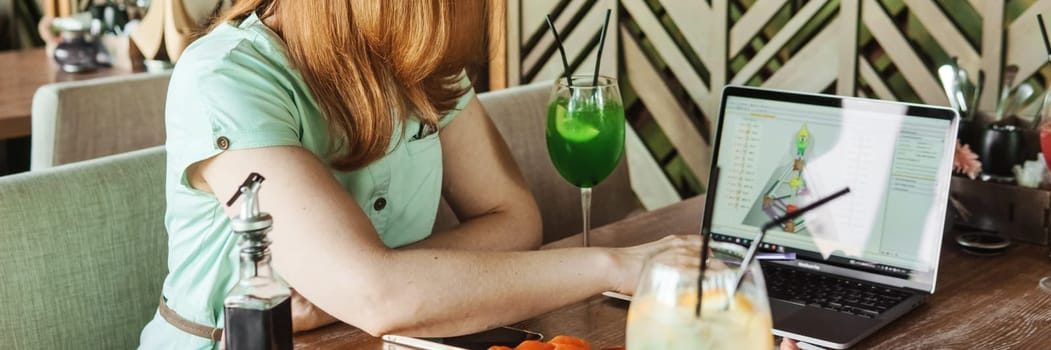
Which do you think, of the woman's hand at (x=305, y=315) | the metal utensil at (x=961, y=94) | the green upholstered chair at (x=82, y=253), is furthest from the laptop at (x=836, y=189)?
the green upholstered chair at (x=82, y=253)

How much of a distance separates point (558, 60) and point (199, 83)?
1.95 meters

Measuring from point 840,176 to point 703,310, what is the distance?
760mm

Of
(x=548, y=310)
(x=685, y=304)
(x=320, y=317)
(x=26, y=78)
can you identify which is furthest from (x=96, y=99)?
(x=685, y=304)

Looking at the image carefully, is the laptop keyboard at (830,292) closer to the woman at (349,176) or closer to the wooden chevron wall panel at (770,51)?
the woman at (349,176)

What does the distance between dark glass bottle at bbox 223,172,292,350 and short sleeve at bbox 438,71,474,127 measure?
0.74 m

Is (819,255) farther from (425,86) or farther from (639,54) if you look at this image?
(639,54)

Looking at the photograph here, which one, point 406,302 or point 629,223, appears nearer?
point 406,302

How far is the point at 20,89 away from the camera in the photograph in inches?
123

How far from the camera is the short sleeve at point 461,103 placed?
5.43 ft

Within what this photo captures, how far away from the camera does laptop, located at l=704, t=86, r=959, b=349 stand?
143cm

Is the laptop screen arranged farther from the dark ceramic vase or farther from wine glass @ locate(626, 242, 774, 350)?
the dark ceramic vase

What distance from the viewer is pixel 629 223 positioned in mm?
1804

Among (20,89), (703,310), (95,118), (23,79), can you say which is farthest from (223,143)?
(23,79)

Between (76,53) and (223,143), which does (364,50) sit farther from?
(76,53)
